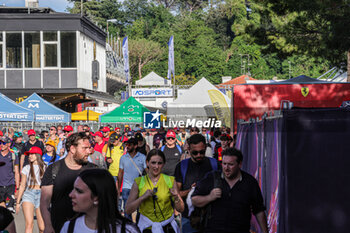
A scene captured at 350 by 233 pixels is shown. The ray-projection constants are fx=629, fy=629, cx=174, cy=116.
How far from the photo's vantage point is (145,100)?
59.9m

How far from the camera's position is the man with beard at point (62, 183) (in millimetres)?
6242

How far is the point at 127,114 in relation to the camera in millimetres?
25688

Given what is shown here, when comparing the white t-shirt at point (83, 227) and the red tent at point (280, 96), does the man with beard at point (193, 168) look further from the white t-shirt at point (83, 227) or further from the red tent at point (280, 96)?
the red tent at point (280, 96)

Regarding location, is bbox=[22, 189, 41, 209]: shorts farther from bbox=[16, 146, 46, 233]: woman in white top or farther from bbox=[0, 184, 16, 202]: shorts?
bbox=[0, 184, 16, 202]: shorts

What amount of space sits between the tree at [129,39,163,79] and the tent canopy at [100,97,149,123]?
6533 centimetres

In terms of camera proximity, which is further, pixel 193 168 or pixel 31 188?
pixel 31 188

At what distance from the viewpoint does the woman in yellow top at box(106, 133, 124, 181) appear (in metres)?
12.3

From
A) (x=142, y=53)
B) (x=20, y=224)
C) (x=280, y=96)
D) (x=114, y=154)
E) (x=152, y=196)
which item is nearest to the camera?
(x=152, y=196)

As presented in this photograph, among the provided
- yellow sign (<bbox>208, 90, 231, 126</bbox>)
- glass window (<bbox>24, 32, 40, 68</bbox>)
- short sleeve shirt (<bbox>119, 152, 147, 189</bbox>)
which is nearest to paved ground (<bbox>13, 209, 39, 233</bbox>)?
short sleeve shirt (<bbox>119, 152, 147, 189</bbox>)

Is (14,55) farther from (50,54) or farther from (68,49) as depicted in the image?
(68,49)

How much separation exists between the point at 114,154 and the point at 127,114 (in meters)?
13.3

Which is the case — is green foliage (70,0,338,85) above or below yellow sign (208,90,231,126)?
above

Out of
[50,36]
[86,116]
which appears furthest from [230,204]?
[50,36]

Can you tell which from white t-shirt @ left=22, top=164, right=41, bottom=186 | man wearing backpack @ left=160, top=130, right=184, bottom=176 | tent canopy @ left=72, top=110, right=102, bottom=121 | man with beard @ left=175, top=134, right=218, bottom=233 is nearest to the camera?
man with beard @ left=175, top=134, right=218, bottom=233
